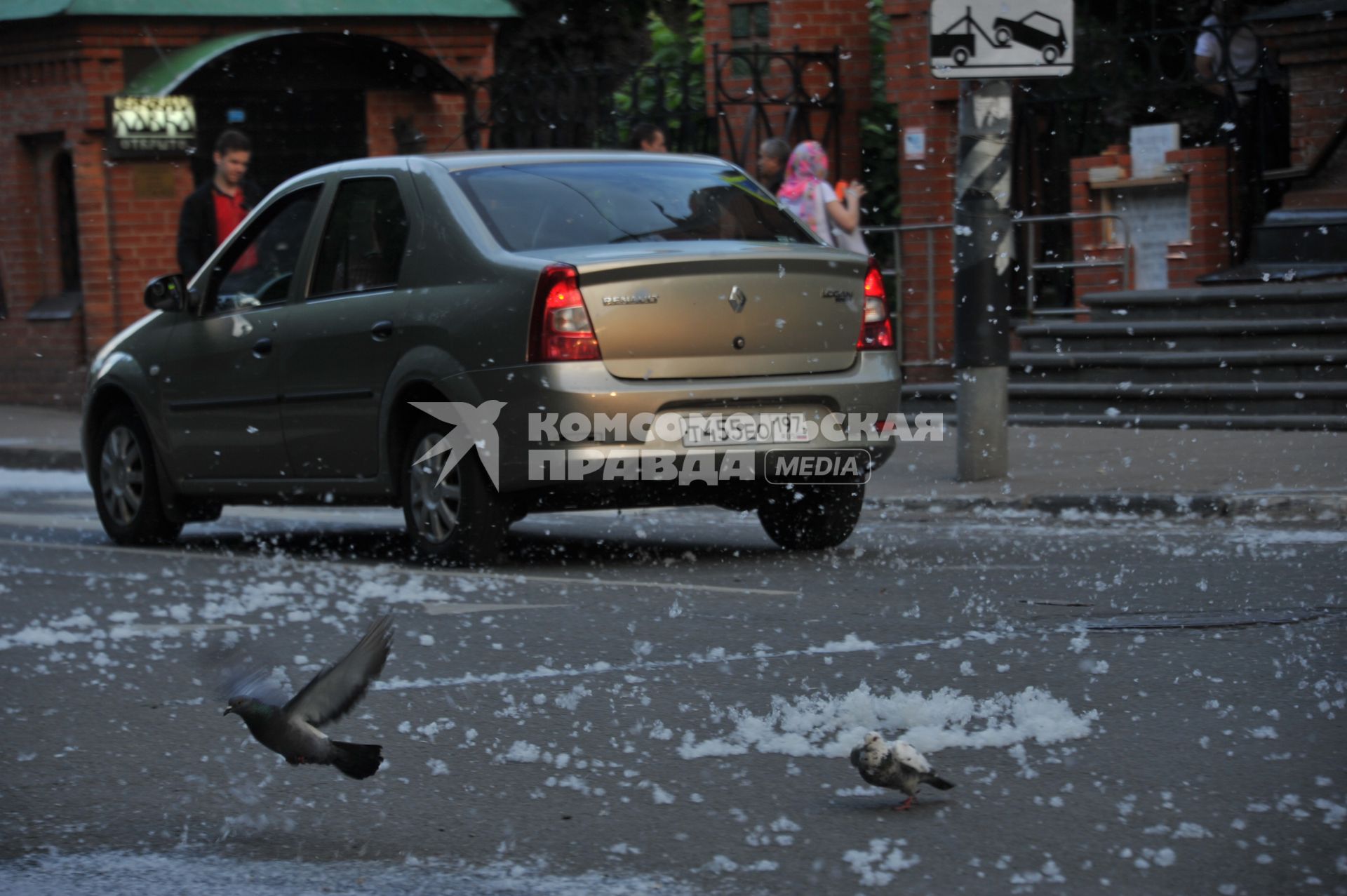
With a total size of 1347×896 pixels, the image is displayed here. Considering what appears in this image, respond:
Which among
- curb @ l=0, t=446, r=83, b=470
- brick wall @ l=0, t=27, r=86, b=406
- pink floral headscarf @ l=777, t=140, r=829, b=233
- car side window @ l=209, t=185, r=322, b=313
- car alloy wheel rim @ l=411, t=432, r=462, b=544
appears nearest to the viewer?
car alloy wheel rim @ l=411, t=432, r=462, b=544

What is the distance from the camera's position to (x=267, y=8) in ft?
69.3

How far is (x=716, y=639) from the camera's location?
690cm

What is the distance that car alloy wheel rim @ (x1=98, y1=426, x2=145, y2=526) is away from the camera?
10562mm

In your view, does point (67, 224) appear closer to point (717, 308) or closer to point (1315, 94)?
point (1315, 94)

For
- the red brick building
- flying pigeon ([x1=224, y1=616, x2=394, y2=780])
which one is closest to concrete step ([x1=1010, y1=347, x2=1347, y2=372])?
the red brick building

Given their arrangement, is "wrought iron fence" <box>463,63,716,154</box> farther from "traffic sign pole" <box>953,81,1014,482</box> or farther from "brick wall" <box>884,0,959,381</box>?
"traffic sign pole" <box>953,81,1014,482</box>

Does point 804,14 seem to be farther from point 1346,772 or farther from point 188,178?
point 1346,772

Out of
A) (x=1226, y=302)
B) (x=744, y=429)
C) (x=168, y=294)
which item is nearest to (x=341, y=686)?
(x=744, y=429)

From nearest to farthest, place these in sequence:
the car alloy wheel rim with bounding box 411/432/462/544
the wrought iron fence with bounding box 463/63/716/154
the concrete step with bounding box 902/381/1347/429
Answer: the car alloy wheel rim with bounding box 411/432/462/544 → the concrete step with bounding box 902/381/1347/429 → the wrought iron fence with bounding box 463/63/716/154

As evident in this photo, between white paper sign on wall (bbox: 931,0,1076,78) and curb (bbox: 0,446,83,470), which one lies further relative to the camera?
curb (bbox: 0,446,83,470)

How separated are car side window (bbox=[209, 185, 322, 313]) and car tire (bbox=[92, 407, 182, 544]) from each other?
2.92 ft

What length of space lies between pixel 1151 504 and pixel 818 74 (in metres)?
8.39

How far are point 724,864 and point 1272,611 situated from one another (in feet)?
11.0

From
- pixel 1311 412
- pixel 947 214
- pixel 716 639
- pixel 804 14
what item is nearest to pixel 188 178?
pixel 804 14
